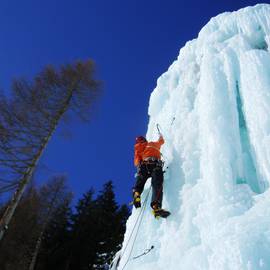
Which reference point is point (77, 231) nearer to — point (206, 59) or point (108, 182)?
point (108, 182)

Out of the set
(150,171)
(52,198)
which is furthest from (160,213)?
(52,198)

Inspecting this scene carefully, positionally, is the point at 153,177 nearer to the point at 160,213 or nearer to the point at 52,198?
the point at 160,213

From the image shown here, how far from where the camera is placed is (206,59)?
20.2ft

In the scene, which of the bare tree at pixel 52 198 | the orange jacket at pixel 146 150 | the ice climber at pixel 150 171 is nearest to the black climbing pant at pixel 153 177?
the ice climber at pixel 150 171

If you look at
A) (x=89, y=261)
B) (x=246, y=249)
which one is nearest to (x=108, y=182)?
(x=89, y=261)

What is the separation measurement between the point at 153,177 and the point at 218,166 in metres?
1.24

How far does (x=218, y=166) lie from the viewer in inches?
164

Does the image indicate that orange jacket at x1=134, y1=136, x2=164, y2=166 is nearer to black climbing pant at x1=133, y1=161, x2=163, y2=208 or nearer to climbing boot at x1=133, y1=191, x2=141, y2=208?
black climbing pant at x1=133, y1=161, x2=163, y2=208

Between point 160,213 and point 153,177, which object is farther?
point 153,177

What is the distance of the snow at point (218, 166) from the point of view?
332 centimetres

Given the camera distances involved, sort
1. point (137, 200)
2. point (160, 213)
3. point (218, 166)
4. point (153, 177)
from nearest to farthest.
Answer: point (218, 166) → point (160, 213) → point (153, 177) → point (137, 200)

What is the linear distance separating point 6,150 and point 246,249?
5.89m

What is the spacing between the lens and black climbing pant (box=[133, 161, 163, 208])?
479 centimetres

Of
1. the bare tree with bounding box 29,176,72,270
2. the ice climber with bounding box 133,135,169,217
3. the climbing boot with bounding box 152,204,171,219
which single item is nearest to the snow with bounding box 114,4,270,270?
the climbing boot with bounding box 152,204,171,219
